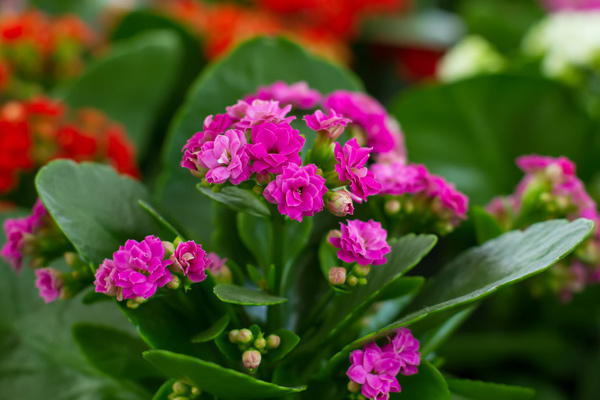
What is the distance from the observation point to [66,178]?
1.04 ft

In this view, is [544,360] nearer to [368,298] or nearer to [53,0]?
[368,298]

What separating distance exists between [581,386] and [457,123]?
286 millimetres

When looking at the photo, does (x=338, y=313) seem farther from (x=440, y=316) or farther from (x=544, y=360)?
(x=544, y=360)

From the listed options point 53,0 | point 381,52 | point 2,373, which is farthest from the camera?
point 381,52

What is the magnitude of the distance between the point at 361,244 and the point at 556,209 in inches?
6.2

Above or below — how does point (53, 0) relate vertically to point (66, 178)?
below

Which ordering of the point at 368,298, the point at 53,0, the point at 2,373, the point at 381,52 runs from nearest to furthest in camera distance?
the point at 368,298 → the point at 2,373 → the point at 53,0 → the point at 381,52

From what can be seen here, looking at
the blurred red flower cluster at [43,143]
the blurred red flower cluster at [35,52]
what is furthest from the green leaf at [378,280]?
the blurred red flower cluster at [35,52]

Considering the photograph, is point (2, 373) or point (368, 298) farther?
point (2, 373)

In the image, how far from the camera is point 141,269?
0.26 m

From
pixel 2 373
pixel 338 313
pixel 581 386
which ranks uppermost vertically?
pixel 338 313

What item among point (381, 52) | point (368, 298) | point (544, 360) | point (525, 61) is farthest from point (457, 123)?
point (381, 52)

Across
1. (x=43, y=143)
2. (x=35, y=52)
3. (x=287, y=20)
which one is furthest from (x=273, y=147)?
(x=287, y=20)

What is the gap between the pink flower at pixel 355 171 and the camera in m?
0.26
